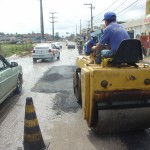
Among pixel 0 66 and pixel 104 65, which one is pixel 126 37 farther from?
pixel 0 66

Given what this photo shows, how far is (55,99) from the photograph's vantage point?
31.5ft

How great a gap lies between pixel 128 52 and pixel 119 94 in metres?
0.79

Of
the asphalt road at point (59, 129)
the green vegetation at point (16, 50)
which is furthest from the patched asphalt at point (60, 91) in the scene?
the green vegetation at point (16, 50)

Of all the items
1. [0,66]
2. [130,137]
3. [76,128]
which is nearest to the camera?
[130,137]

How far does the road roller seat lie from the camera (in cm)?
580

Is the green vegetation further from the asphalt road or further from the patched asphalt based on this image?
the asphalt road

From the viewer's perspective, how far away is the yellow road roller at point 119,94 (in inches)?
220

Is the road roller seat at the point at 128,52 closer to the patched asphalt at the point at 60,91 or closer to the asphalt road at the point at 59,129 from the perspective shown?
the asphalt road at the point at 59,129

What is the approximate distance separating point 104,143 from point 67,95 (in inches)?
177

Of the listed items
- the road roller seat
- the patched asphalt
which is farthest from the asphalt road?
the road roller seat

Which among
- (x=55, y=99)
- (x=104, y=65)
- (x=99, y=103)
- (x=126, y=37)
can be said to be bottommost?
(x=55, y=99)

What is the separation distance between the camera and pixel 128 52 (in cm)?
587

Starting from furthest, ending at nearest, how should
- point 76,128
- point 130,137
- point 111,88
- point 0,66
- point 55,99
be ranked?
point 55,99
point 0,66
point 76,128
point 130,137
point 111,88

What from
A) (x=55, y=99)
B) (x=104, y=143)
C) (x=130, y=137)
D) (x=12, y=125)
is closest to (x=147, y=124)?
(x=130, y=137)
